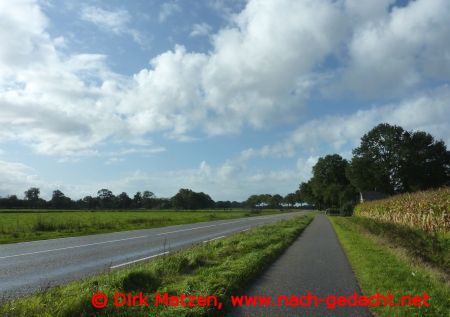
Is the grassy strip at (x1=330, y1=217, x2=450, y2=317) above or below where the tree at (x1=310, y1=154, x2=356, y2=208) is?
below

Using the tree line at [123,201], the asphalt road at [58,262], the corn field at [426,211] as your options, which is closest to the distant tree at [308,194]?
the tree line at [123,201]

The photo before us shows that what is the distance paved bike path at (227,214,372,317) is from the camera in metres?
7.01

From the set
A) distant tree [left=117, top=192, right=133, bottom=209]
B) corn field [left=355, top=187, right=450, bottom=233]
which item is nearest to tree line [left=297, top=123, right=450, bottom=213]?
corn field [left=355, top=187, right=450, bottom=233]

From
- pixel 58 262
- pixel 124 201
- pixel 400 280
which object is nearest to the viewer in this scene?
pixel 400 280

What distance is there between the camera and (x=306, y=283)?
31.2 ft

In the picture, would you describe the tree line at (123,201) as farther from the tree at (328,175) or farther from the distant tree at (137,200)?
the tree at (328,175)

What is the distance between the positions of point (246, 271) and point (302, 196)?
154795mm

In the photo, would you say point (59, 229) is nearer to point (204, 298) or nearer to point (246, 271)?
point (246, 271)

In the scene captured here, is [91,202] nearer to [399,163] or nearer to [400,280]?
[399,163]

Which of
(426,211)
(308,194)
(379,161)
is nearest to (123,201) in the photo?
(308,194)

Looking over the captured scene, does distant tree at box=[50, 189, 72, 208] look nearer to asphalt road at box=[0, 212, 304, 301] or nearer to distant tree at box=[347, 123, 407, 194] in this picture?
distant tree at box=[347, 123, 407, 194]

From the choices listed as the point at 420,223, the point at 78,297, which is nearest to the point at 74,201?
the point at 420,223

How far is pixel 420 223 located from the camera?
22.2m

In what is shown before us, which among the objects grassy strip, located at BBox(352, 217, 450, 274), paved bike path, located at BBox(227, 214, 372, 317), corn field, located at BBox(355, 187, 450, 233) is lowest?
paved bike path, located at BBox(227, 214, 372, 317)
